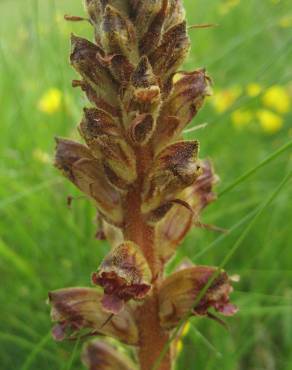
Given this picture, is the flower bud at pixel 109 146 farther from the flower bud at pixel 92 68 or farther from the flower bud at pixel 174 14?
the flower bud at pixel 174 14

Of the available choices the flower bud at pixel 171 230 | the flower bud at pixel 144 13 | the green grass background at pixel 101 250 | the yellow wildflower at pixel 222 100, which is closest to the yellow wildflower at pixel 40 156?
the green grass background at pixel 101 250

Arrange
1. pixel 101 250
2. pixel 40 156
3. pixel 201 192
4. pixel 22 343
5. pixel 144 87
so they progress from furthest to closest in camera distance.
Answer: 1. pixel 40 156
2. pixel 101 250
3. pixel 22 343
4. pixel 201 192
5. pixel 144 87

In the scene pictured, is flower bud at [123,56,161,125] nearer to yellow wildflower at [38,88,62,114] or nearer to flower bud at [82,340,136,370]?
flower bud at [82,340,136,370]

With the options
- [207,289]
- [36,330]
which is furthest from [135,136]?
[36,330]

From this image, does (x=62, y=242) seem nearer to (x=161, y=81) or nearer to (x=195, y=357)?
(x=195, y=357)

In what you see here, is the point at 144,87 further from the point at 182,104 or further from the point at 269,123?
the point at 269,123

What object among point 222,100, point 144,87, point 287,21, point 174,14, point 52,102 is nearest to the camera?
point 144,87

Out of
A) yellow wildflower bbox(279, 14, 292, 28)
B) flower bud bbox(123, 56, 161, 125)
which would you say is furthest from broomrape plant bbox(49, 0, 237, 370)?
yellow wildflower bbox(279, 14, 292, 28)

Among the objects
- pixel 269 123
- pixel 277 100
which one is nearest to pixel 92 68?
pixel 269 123
